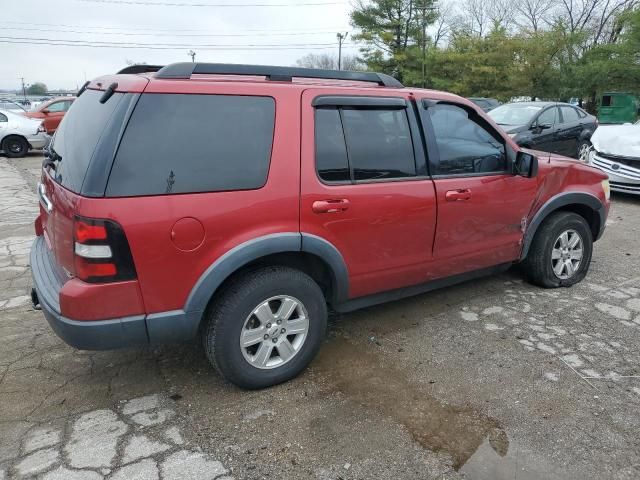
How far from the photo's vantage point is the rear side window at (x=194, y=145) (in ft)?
7.88

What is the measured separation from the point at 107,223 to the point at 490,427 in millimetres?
2194

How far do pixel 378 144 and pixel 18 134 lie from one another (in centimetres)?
1360

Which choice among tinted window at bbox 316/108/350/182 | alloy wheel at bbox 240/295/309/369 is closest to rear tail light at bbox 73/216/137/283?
alloy wheel at bbox 240/295/309/369

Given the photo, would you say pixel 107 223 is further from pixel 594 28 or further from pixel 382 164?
pixel 594 28

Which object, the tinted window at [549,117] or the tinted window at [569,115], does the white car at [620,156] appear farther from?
the tinted window at [569,115]

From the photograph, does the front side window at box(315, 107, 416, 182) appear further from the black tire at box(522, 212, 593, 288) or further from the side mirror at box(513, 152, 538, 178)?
the black tire at box(522, 212, 593, 288)

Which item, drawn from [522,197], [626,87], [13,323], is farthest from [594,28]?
[13,323]

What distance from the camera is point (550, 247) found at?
14.1 ft

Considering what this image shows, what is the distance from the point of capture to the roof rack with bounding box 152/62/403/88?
2631 millimetres

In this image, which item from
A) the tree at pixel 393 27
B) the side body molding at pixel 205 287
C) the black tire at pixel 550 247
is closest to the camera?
the side body molding at pixel 205 287

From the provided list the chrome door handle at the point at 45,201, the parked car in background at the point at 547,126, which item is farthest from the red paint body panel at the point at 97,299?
the parked car in background at the point at 547,126

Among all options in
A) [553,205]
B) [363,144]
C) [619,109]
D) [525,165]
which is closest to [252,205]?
[363,144]

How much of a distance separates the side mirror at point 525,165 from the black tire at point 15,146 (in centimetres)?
1394

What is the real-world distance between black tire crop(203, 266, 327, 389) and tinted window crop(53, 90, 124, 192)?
0.95m
